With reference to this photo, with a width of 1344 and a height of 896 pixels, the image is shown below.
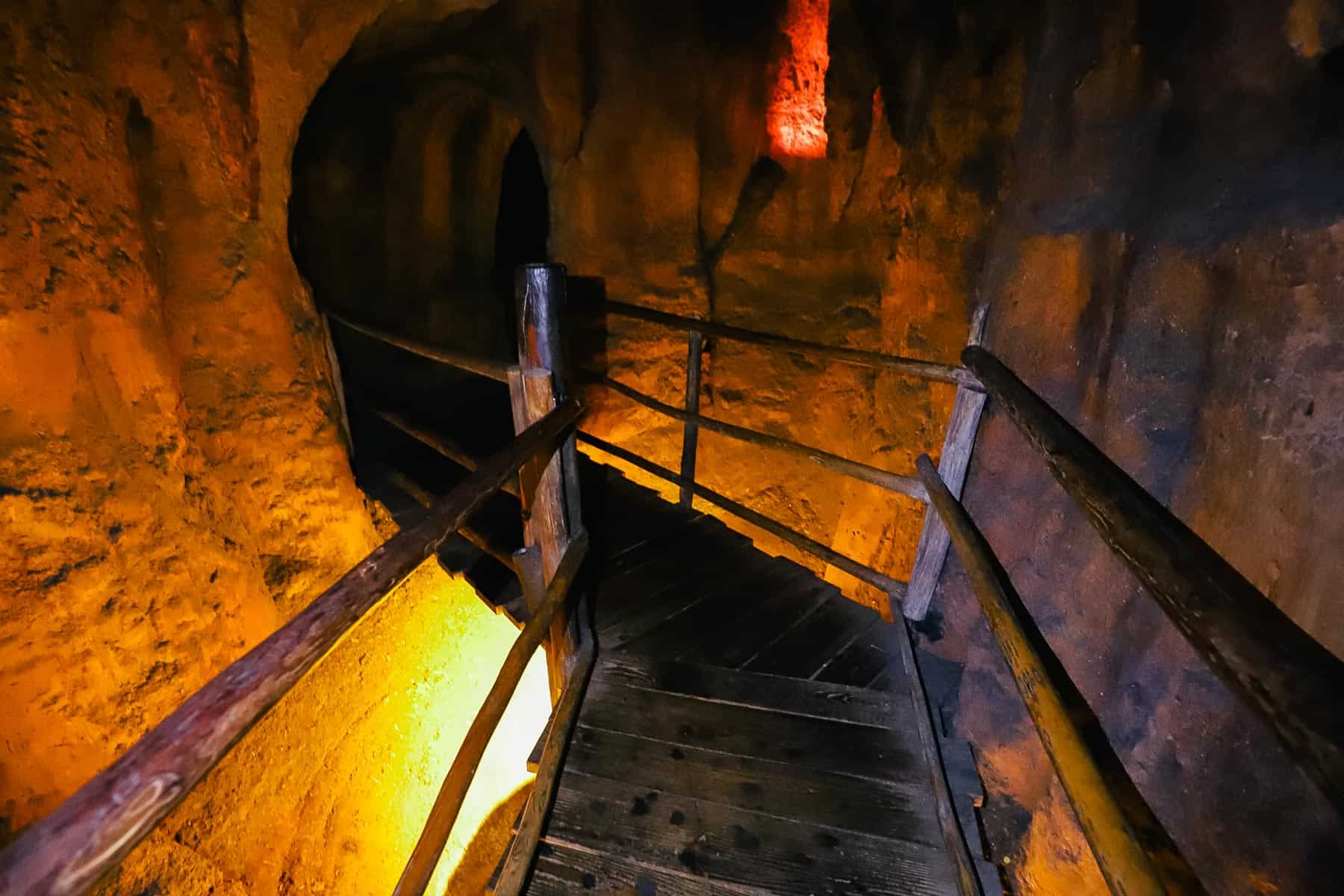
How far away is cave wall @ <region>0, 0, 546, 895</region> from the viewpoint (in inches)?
94.8

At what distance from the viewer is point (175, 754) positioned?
76 centimetres

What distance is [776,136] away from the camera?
271 inches

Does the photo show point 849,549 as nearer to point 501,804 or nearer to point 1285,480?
point 501,804

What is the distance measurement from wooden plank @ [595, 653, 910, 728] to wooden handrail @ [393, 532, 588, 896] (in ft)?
1.78

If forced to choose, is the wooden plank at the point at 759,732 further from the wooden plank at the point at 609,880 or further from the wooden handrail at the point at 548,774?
the wooden plank at the point at 609,880

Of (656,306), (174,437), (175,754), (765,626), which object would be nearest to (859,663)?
→ (765,626)

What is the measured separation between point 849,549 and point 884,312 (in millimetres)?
2931

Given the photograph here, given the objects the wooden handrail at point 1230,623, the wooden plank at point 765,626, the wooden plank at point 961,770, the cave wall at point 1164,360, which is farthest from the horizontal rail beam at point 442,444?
the wooden handrail at point 1230,623

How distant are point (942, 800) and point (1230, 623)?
1.35 meters

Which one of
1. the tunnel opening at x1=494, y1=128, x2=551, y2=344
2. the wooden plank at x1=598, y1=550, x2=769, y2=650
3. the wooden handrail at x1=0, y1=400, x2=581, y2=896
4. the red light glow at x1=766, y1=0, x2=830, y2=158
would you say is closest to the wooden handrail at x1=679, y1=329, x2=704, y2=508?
the wooden plank at x1=598, y1=550, x2=769, y2=650

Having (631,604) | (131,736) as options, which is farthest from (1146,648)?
(131,736)

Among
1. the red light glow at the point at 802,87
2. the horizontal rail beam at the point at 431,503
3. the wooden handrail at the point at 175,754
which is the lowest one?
the horizontal rail beam at the point at 431,503

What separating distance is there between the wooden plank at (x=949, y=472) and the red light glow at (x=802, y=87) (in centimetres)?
535

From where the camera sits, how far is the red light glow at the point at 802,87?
21.5ft
